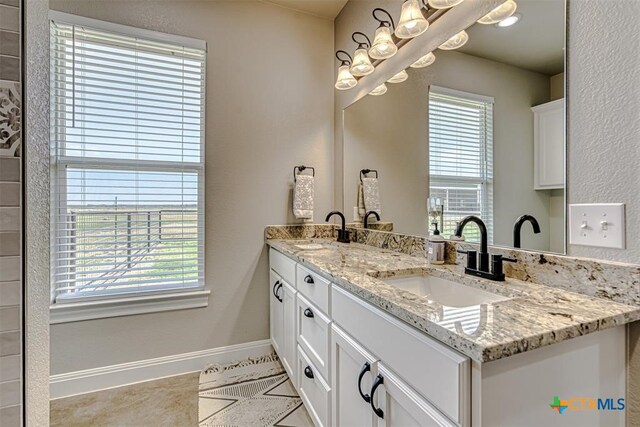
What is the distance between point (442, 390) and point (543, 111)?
98cm

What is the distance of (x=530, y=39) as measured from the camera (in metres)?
1.10

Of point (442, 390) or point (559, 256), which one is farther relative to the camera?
point (559, 256)

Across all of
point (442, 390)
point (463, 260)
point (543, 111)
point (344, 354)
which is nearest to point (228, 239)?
point (344, 354)

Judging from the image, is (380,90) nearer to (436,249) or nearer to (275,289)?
(436,249)

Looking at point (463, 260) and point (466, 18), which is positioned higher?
point (466, 18)

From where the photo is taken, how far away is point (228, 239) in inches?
83.7

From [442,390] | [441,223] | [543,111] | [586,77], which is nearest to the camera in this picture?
[442,390]

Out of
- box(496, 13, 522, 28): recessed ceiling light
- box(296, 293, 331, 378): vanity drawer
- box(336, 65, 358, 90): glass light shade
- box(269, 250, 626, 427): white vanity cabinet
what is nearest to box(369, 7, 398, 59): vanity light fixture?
box(336, 65, 358, 90): glass light shade

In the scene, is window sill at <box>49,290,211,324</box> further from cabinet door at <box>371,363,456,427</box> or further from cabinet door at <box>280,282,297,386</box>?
cabinet door at <box>371,363,456,427</box>

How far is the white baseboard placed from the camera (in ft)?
5.85

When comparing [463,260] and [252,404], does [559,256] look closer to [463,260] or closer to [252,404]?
[463,260]

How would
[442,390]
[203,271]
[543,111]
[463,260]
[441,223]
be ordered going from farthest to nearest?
[203,271]
[441,223]
[463,260]
[543,111]
[442,390]

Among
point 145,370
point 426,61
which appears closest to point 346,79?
point 426,61

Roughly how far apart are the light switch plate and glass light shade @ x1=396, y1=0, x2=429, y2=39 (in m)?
1.07
